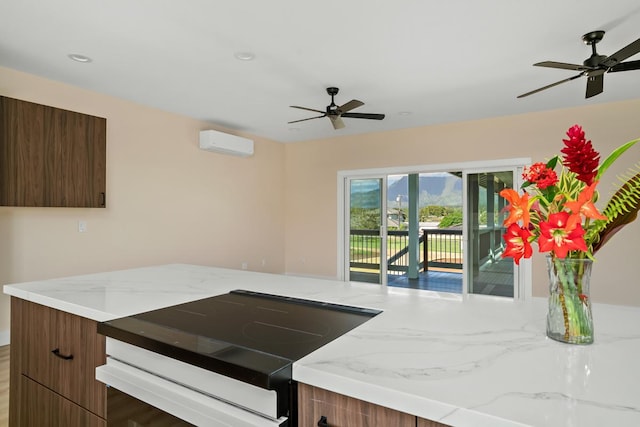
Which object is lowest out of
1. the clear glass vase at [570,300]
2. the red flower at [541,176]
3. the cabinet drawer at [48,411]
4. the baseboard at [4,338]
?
the baseboard at [4,338]

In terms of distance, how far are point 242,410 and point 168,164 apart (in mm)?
4217

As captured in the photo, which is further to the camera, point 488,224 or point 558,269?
point 488,224

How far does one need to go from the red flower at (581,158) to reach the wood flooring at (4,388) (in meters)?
2.95

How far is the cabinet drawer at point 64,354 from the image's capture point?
1271 mm

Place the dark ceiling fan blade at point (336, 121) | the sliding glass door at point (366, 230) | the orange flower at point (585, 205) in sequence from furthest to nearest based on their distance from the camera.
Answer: the sliding glass door at point (366, 230), the dark ceiling fan blade at point (336, 121), the orange flower at point (585, 205)

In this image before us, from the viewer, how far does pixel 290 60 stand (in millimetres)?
3025

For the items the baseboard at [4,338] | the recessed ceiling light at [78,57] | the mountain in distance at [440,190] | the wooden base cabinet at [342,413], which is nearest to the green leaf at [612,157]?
the wooden base cabinet at [342,413]

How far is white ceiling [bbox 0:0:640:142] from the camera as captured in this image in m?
2.28

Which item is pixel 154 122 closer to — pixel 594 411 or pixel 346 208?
pixel 346 208

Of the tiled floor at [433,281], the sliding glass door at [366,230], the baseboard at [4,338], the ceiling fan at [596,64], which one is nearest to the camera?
the ceiling fan at [596,64]

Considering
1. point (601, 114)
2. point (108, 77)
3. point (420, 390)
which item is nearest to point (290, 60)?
point (108, 77)

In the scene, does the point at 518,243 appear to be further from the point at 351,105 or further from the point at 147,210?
the point at 147,210

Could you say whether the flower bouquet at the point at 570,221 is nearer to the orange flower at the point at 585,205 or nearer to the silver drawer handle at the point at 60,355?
the orange flower at the point at 585,205

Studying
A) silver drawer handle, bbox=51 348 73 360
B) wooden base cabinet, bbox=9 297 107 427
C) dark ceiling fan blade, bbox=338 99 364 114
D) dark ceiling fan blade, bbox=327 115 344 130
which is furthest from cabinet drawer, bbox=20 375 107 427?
dark ceiling fan blade, bbox=327 115 344 130
